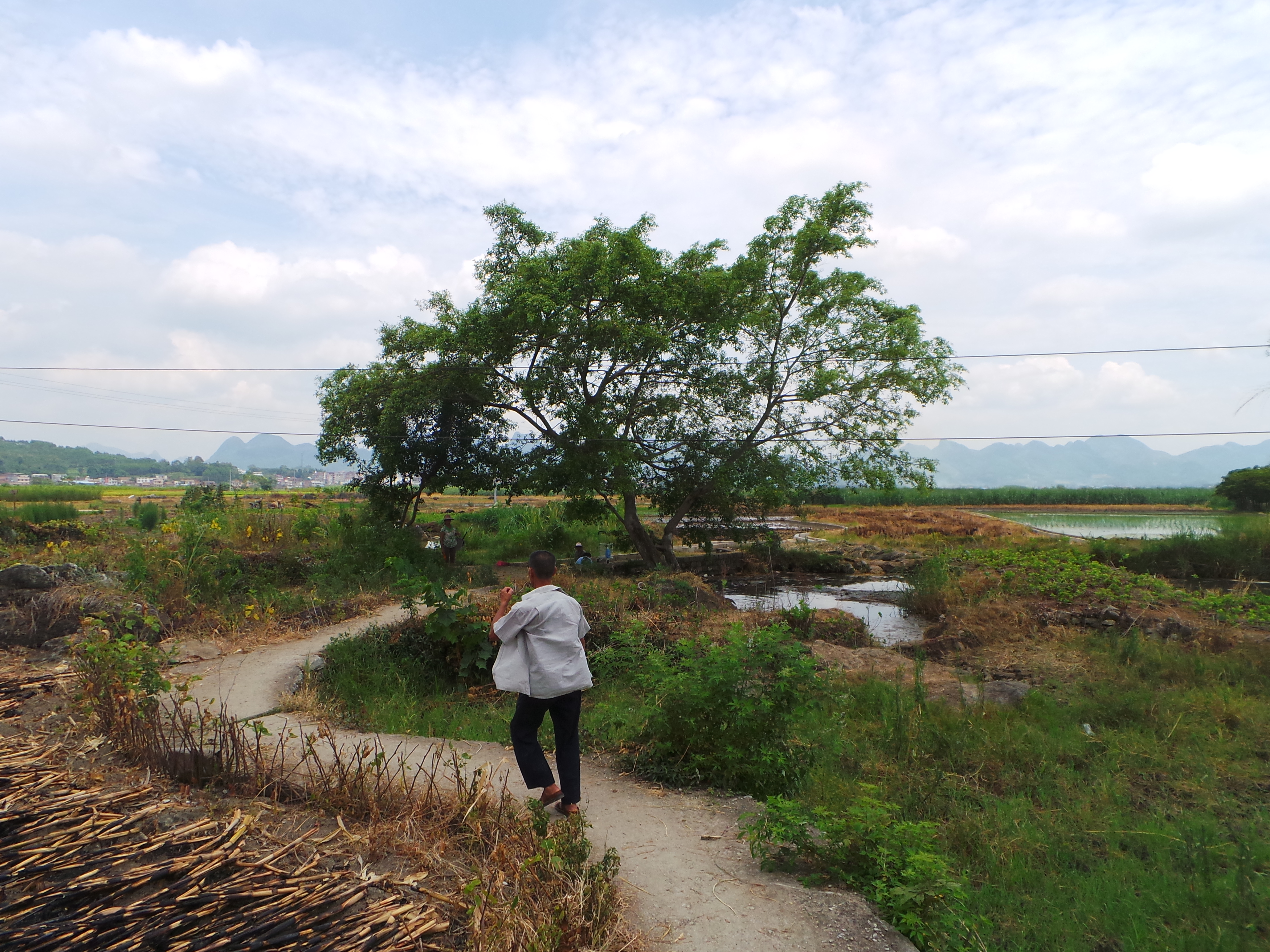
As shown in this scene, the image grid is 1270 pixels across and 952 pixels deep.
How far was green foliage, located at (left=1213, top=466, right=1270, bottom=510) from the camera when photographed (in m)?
29.3

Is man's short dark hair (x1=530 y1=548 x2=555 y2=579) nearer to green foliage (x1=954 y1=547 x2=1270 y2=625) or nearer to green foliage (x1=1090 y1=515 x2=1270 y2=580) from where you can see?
green foliage (x1=954 y1=547 x2=1270 y2=625)

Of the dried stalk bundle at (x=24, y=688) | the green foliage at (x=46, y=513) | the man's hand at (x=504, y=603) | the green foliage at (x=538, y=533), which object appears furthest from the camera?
the green foliage at (x=538, y=533)

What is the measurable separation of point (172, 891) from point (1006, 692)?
7.91m

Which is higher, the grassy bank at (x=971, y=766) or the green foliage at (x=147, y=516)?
the green foliage at (x=147, y=516)

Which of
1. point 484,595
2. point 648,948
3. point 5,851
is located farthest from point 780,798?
point 484,595

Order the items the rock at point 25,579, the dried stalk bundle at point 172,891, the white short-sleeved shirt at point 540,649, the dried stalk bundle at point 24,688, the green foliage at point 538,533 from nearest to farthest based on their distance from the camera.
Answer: the dried stalk bundle at point 172,891 < the white short-sleeved shirt at point 540,649 < the dried stalk bundle at point 24,688 < the rock at point 25,579 < the green foliage at point 538,533

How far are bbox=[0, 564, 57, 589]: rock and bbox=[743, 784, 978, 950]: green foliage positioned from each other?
8.72 m

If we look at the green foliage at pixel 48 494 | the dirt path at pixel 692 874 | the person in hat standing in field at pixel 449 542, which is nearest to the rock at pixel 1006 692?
the dirt path at pixel 692 874

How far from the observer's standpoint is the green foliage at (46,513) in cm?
1639

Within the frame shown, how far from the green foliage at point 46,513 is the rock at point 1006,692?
17761 mm

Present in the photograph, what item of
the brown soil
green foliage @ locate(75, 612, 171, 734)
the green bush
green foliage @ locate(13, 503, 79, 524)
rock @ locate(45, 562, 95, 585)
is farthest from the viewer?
green foliage @ locate(13, 503, 79, 524)

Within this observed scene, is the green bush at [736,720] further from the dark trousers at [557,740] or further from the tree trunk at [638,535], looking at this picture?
the tree trunk at [638,535]

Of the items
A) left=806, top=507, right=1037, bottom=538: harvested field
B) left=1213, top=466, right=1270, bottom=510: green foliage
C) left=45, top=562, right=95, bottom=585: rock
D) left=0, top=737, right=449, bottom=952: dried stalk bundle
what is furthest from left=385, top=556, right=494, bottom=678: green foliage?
left=1213, top=466, right=1270, bottom=510: green foliage

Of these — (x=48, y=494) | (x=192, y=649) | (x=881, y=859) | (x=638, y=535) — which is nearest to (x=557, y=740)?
(x=881, y=859)
